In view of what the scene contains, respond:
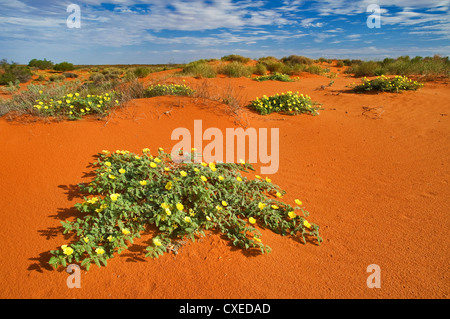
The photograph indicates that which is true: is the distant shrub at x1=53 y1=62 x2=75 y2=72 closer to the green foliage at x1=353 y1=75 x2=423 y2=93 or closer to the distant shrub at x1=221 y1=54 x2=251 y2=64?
the distant shrub at x1=221 y1=54 x2=251 y2=64

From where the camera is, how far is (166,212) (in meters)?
2.46

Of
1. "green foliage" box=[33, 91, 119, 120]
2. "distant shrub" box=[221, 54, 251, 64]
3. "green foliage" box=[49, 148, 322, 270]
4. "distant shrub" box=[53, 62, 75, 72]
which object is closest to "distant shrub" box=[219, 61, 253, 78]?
"distant shrub" box=[221, 54, 251, 64]

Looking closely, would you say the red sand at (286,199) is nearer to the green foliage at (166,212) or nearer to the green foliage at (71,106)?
the green foliage at (166,212)

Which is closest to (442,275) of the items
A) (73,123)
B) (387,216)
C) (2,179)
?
(387,216)

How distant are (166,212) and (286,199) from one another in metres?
1.59

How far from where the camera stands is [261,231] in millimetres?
2748

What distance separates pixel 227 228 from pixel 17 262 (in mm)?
1835

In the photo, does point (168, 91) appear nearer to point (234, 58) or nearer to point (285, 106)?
point (285, 106)

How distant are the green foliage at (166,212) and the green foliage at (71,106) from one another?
2.05 meters

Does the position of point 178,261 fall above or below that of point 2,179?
below

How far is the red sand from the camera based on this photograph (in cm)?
213

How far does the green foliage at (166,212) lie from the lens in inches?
91.6

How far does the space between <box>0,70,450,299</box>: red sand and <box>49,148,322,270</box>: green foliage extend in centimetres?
13
